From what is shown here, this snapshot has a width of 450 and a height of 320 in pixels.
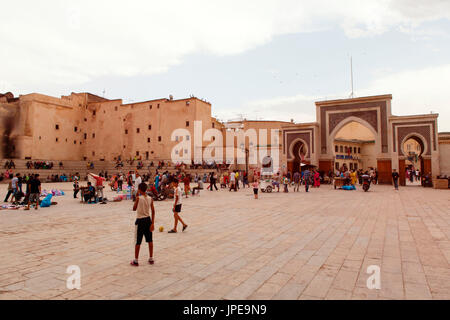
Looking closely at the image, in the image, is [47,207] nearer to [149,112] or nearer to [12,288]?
[12,288]

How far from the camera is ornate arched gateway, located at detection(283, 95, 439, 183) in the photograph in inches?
945

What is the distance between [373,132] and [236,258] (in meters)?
26.4

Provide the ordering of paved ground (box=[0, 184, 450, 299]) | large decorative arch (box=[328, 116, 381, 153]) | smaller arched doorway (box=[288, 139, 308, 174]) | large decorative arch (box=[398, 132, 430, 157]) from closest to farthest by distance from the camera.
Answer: paved ground (box=[0, 184, 450, 299]) < large decorative arch (box=[398, 132, 430, 157]) < large decorative arch (box=[328, 116, 381, 153]) < smaller arched doorway (box=[288, 139, 308, 174])

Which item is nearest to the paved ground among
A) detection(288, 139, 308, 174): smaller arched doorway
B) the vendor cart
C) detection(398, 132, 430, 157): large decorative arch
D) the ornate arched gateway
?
the vendor cart

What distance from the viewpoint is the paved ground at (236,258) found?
3420 mm

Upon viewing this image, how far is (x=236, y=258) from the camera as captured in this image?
4730mm

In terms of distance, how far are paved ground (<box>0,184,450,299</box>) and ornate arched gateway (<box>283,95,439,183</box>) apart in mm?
19040

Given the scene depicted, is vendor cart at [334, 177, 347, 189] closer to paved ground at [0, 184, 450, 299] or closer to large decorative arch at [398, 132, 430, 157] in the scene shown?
large decorative arch at [398, 132, 430, 157]

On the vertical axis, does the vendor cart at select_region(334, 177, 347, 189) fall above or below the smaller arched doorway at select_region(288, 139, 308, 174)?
below

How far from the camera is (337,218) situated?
8414mm

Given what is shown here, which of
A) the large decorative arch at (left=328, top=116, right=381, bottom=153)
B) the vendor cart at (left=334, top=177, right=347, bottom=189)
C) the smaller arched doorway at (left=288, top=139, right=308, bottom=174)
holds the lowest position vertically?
the vendor cart at (left=334, top=177, right=347, bottom=189)

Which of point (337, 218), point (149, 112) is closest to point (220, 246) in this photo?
point (337, 218)

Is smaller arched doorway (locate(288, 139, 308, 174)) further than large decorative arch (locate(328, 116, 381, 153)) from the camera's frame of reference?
Yes
